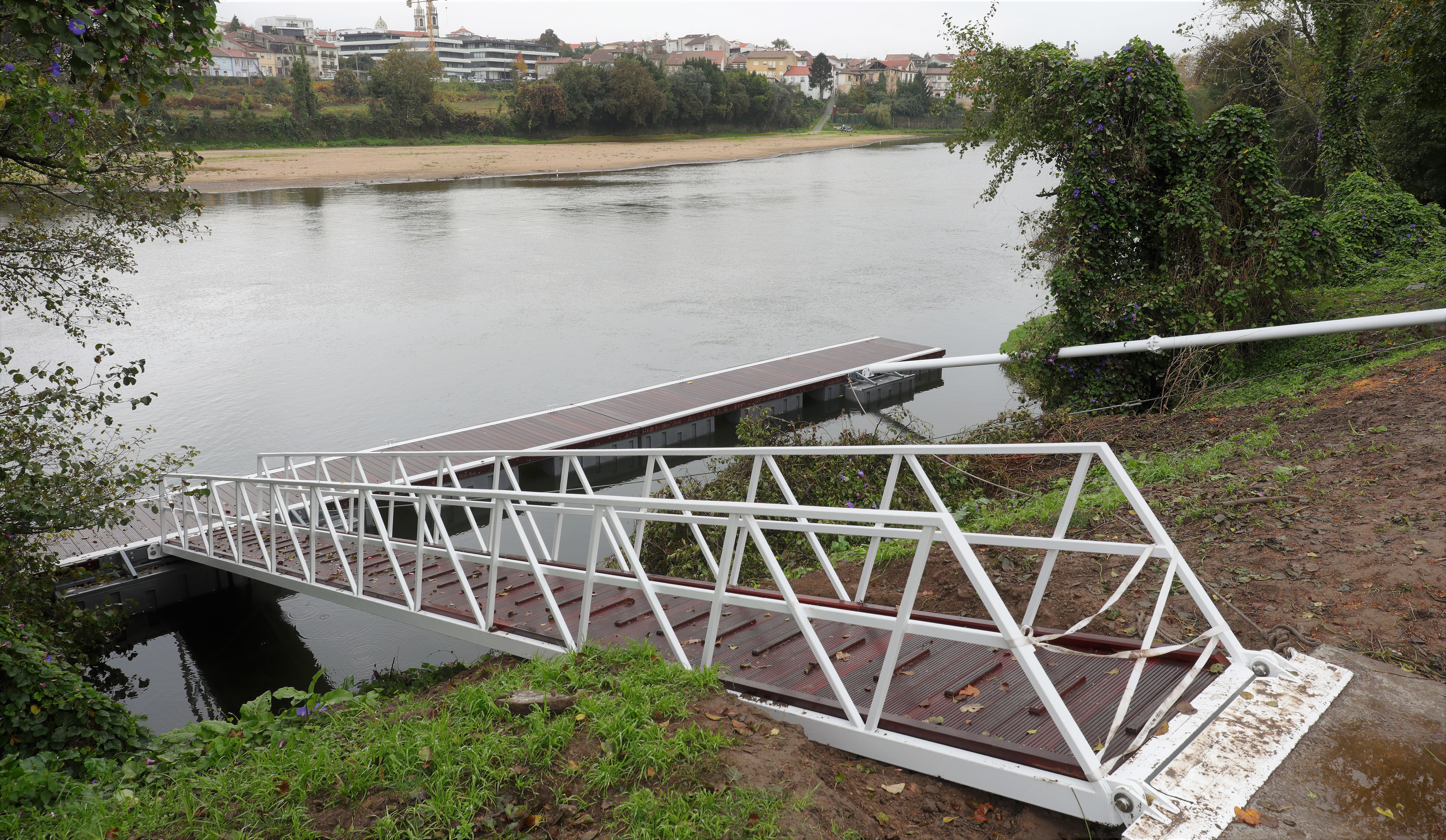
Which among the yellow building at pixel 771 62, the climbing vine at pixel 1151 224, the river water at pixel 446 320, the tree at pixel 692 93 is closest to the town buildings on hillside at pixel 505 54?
the yellow building at pixel 771 62

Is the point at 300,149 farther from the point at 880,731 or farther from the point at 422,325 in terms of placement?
the point at 880,731

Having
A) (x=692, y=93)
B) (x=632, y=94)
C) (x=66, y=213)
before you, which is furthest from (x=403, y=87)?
(x=66, y=213)

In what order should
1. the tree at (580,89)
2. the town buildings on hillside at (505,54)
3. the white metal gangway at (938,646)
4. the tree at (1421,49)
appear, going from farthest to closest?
the town buildings on hillside at (505,54) → the tree at (580,89) → the tree at (1421,49) → the white metal gangway at (938,646)

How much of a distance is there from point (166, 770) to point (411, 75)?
235ft

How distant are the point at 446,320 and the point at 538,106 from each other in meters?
50.9

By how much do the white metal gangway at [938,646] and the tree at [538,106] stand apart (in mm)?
67802

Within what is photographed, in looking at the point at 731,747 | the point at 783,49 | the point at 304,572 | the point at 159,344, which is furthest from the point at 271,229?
the point at 783,49

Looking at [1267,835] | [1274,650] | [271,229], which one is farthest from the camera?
[271,229]

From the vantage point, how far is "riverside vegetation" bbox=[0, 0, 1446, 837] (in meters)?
3.42

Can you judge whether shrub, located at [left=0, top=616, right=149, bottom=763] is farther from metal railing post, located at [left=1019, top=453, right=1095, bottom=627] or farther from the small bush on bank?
metal railing post, located at [left=1019, top=453, right=1095, bottom=627]

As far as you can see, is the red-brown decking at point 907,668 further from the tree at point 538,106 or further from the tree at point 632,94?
the tree at point 632,94

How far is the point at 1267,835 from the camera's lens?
257cm

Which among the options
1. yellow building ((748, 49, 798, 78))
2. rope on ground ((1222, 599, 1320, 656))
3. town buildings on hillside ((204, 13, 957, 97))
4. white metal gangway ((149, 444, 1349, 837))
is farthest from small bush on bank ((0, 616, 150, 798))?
yellow building ((748, 49, 798, 78))

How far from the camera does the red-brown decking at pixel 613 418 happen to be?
1124 cm
